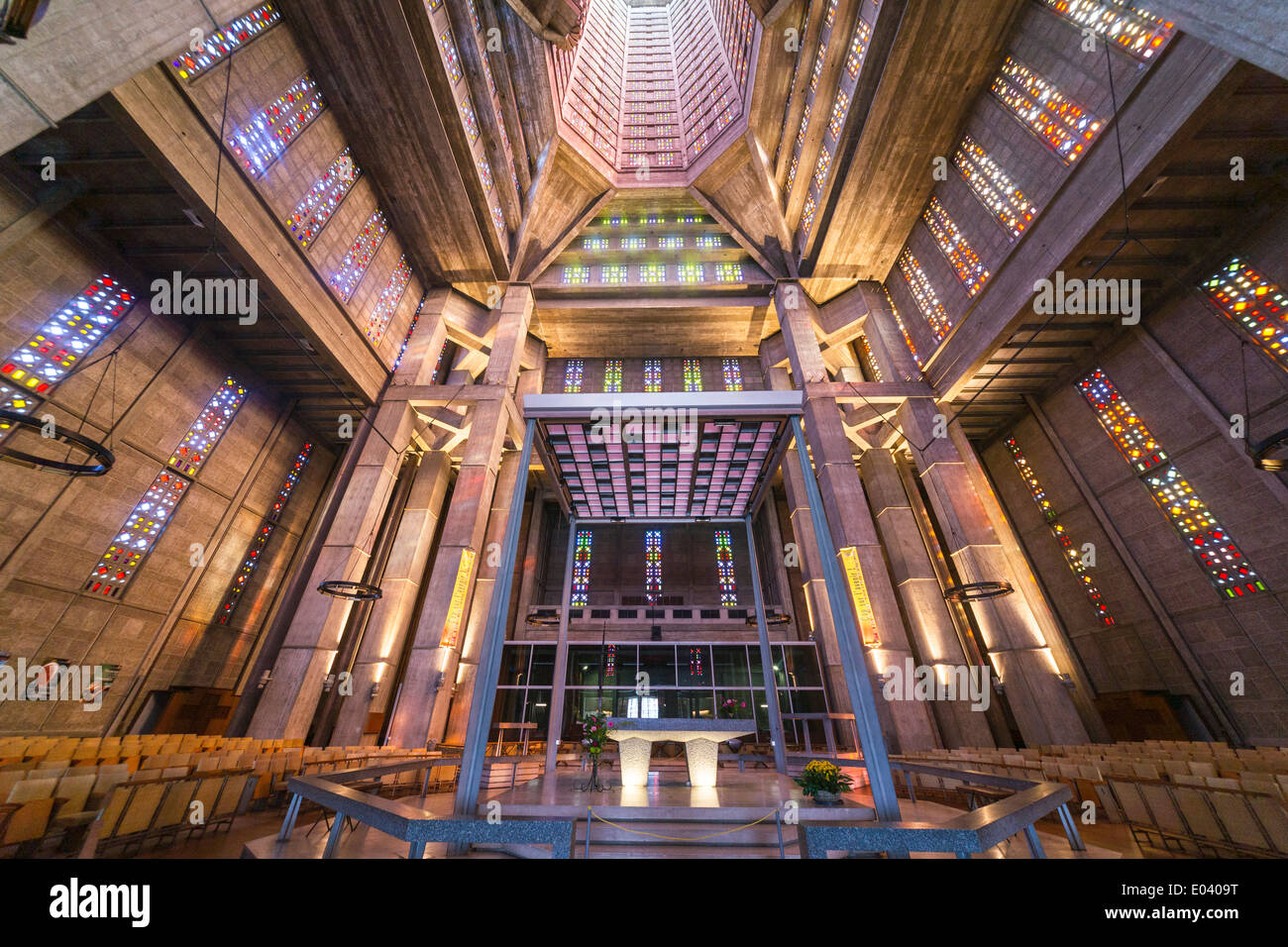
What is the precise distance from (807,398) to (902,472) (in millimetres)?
7277

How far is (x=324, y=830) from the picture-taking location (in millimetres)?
5652

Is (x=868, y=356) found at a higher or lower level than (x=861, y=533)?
higher

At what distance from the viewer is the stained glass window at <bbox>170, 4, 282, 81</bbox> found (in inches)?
400

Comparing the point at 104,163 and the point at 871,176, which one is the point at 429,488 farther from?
the point at 871,176

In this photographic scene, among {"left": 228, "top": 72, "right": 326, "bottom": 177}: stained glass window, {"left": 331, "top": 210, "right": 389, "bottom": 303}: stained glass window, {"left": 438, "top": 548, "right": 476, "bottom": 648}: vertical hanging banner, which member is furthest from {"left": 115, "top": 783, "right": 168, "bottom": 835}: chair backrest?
{"left": 331, "top": 210, "right": 389, "bottom": 303}: stained glass window

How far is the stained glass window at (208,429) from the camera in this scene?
1473cm

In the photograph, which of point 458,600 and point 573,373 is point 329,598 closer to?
point 458,600

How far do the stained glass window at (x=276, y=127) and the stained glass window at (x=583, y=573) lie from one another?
20.1 m

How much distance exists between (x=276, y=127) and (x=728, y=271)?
17994mm

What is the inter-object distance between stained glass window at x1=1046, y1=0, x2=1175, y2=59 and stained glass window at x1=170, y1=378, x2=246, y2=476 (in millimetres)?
26040

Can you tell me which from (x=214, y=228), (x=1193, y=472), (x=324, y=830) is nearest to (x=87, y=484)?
(x=214, y=228)

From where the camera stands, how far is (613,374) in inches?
1026

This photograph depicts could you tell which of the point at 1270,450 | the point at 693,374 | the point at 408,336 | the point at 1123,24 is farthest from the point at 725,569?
the point at 1123,24
